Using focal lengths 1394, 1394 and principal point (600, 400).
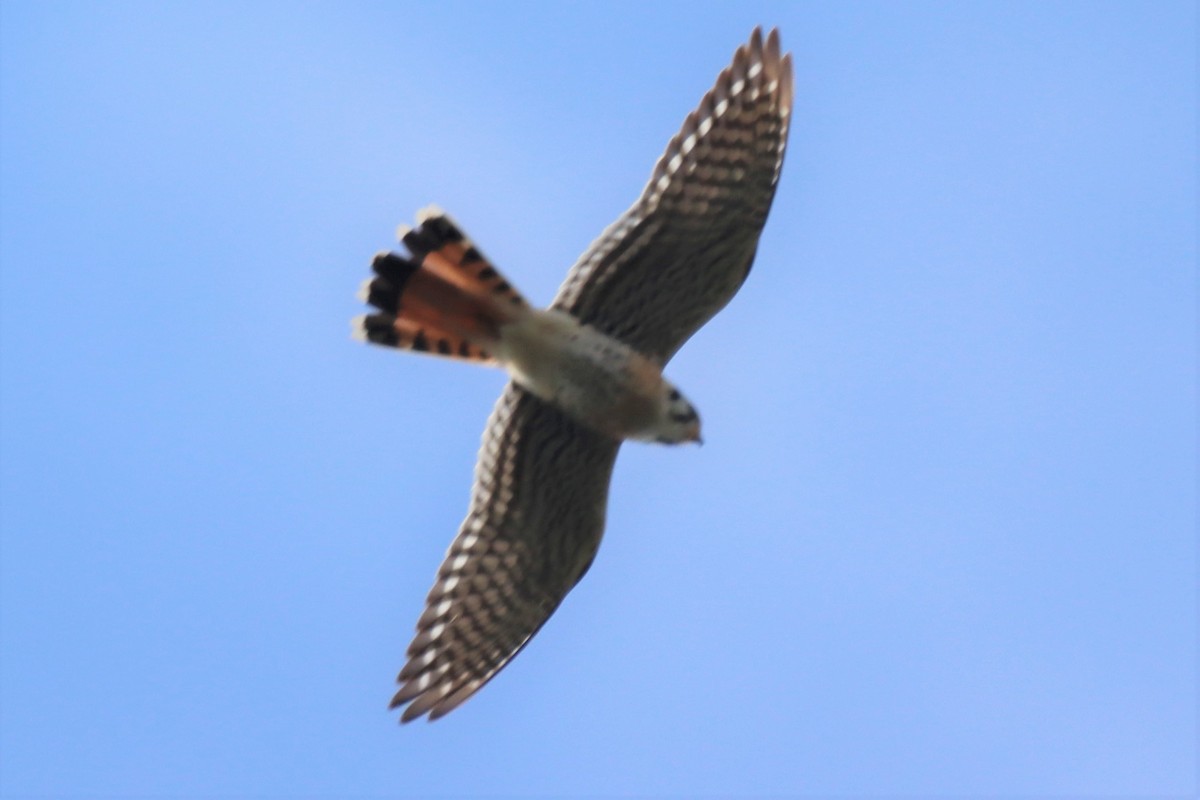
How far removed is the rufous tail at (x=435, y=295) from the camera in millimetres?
8414

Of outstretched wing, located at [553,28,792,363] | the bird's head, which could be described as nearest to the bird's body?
the bird's head

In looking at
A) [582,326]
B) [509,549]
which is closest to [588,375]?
[582,326]

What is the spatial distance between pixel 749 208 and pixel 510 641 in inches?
132

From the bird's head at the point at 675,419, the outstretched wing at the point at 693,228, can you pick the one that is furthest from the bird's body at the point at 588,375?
the outstretched wing at the point at 693,228

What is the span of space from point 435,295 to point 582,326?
93 cm

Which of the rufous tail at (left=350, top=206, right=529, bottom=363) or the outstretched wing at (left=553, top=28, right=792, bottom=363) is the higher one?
the outstretched wing at (left=553, top=28, right=792, bottom=363)

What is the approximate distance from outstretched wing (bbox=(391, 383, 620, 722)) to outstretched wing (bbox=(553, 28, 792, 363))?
839 mm

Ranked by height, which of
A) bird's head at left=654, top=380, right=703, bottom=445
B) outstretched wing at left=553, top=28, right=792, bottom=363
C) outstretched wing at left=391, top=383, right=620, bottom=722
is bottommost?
outstretched wing at left=391, top=383, right=620, bottom=722

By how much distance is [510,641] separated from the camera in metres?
9.53

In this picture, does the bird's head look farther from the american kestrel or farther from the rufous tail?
the rufous tail

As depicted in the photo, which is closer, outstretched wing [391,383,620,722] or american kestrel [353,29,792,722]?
american kestrel [353,29,792,722]

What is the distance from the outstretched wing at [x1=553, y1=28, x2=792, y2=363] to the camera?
8.54 m

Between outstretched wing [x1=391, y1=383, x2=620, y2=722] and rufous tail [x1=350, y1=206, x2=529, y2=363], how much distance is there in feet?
2.01

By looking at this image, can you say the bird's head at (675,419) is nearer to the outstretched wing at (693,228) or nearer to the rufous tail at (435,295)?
the outstretched wing at (693,228)
